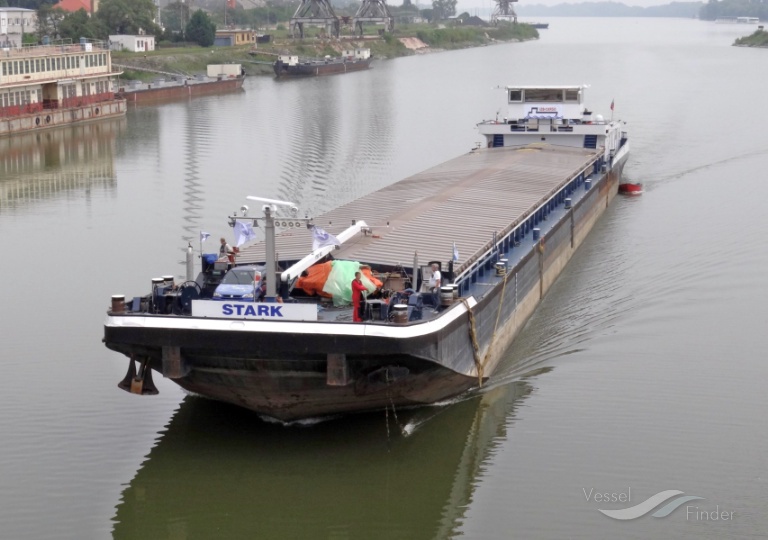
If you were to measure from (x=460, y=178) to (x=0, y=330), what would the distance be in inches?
450

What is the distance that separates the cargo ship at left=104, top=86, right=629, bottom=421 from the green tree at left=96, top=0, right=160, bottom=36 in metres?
74.2

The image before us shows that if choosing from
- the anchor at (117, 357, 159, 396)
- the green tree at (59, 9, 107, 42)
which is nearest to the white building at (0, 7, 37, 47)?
the green tree at (59, 9, 107, 42)

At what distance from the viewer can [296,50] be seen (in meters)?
114

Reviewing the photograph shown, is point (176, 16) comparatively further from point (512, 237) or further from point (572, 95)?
point (512, 237)

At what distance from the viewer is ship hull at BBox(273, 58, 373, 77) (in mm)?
93938

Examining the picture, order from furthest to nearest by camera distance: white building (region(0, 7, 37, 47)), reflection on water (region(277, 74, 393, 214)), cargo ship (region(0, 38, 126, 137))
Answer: white building (region(0, 7, 37, 47))
cargo ship (region(0, 38, 126, 137))
reflection on water (region(277, 74, 393, 214))

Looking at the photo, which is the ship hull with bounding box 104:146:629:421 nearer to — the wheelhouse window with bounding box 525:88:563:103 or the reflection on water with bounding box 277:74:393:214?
the reflection on water with bounding box 277:74:393:214

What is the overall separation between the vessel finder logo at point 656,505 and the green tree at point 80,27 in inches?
3077

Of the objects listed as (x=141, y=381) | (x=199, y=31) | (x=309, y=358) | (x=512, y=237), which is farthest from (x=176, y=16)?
(x=309, y=358)

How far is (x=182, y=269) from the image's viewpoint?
25562mm

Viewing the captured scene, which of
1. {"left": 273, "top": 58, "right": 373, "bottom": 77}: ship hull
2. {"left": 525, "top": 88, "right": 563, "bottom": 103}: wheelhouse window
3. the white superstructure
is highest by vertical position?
{"left": 525, "top": 88, "right": 563, "bottom": 103}: wheelhouse window

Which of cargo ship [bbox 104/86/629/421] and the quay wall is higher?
cargo ship [bbox 104/86/629/421]

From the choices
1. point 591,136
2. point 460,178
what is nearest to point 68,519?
point 460,178

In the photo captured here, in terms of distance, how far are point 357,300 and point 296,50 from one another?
101627mm
